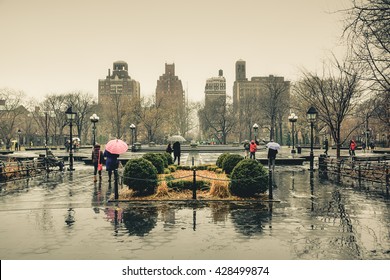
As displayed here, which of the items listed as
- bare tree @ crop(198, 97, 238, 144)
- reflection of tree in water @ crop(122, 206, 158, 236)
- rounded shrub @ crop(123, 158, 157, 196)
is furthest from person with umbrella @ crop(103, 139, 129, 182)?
bare tree @ crop(198, 97, 238, 144)

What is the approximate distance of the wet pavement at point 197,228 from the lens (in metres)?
7.42

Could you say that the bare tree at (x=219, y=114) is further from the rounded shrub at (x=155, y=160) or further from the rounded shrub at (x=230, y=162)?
the rounded shrub at (x=155, y=160)

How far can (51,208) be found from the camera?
12.4m

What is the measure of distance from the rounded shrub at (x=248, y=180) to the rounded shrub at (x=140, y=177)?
297cm

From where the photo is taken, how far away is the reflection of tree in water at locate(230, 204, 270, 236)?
9305mm

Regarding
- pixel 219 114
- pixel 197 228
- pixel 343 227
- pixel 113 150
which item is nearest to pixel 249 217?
pixel 197 228

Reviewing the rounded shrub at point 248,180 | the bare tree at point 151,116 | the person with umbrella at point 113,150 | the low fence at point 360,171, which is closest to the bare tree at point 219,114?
the bare tree at point 151,116

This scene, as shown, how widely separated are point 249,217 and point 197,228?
1928 millimetres

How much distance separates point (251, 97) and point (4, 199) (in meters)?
Result: 80.2

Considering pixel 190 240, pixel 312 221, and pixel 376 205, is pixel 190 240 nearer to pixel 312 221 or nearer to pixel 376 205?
pixel 312 221

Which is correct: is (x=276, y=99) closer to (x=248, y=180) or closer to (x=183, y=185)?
(x=183, y=185)

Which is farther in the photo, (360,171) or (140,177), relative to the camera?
(360,171)

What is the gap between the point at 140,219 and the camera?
34.6ft

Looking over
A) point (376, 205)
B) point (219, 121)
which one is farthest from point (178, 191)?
point (219, 121)
